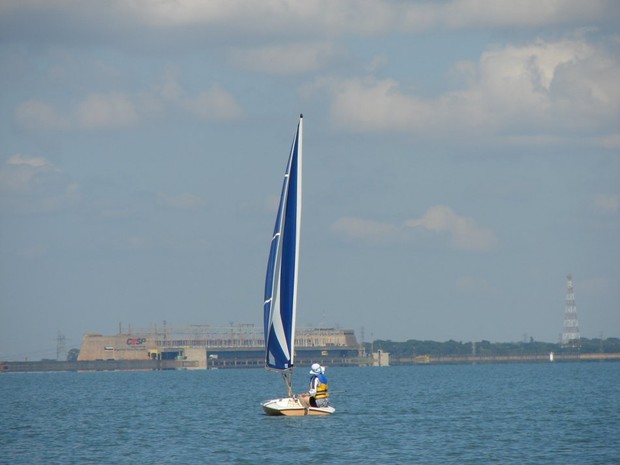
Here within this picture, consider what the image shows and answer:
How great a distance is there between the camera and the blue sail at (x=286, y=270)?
62.6m

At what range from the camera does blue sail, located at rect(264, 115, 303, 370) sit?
Answer: 62.6 m

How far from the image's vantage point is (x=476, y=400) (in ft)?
294

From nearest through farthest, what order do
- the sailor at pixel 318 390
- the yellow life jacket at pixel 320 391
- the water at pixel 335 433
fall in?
the water at pixel 335 433
the sailor at pixel 318 390
the yellow life jacket at pixel 320 391

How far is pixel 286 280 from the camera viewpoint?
6281 centimetres

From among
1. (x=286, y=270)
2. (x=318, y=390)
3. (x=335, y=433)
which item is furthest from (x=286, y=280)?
(x=335, y=433)

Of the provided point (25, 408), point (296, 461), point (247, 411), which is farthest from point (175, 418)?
point (296, 461)

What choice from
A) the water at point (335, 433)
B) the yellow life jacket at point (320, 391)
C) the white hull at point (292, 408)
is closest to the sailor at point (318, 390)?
the yellow life jacket at point (320, 391)

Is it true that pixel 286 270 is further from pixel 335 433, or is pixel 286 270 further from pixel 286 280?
pixel 335 433

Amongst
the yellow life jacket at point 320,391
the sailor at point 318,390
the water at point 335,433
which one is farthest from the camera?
the yellow life jacket at point 320,391

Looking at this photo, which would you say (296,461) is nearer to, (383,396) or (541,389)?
(383,396)

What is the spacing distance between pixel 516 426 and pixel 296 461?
18.3 metres

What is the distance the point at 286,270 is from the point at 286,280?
1.70ft

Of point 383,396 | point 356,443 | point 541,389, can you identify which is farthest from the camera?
point 541,389

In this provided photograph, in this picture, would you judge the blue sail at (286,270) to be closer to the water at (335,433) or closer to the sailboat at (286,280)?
the sailboat at (286,280)
